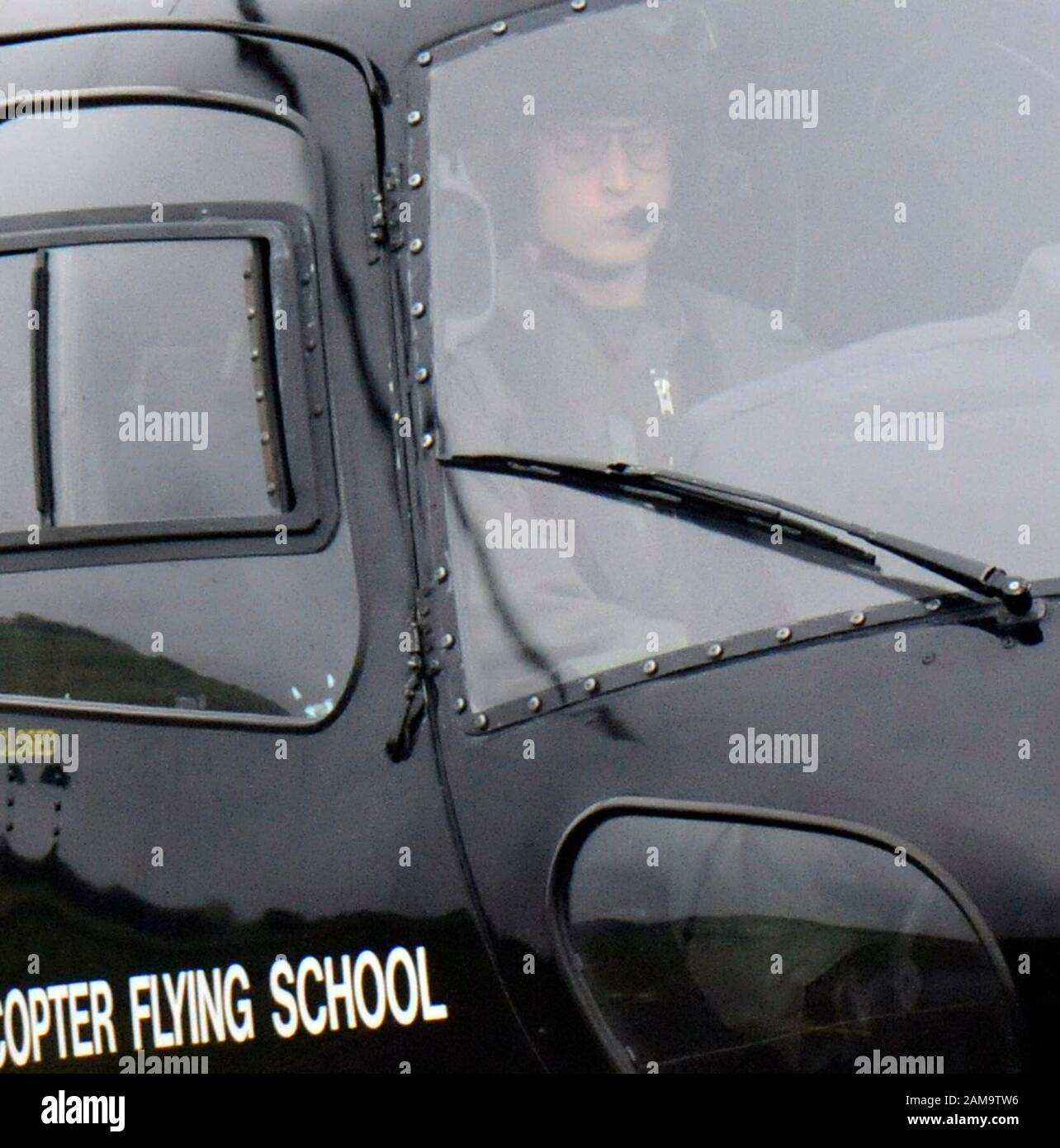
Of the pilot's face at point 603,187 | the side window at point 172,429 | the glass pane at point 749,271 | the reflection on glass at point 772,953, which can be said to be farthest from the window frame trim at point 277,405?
the reflection on glass at point 772,953

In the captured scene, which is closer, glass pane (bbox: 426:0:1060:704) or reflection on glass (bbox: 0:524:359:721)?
glass pane (bbox: 426:0:1060:704)

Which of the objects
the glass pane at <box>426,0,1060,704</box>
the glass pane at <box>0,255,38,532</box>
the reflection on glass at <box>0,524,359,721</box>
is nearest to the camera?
the glass pane at <box>426,0,1060,704</box>

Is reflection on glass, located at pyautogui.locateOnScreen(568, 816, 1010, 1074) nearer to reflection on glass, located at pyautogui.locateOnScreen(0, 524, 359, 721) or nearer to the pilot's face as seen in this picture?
reflection on glass, located at pyautogui.locateOnScreen(0, 524, 359, 721)

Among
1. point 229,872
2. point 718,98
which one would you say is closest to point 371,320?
point 718,98

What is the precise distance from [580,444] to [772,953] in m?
0.66

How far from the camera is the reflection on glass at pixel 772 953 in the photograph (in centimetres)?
236

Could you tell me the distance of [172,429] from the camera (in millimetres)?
2803

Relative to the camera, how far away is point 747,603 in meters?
2.51

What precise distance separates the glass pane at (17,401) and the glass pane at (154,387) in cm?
4

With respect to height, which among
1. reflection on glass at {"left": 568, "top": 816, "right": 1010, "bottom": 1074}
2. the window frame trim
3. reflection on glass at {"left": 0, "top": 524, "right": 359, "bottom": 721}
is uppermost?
the window frame trim

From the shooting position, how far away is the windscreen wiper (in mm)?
2395

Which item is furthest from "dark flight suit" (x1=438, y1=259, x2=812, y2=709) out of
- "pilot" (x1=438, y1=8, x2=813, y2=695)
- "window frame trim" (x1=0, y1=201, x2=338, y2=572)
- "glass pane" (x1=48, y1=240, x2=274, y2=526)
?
"glass pane" (x1=48, y1=240, x2=274, y2=526)
